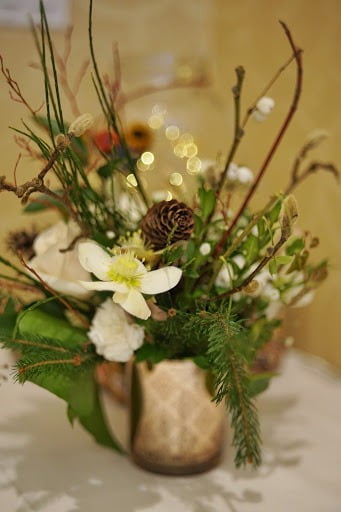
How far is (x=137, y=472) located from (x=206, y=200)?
0.43 metres

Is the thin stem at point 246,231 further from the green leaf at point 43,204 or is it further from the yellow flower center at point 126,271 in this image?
the green leaf at point 43,204

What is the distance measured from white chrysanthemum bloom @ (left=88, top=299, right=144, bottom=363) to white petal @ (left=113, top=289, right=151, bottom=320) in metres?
0.09

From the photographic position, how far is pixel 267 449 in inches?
38.9

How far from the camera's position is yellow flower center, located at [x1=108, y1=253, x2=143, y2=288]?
0.70 metres

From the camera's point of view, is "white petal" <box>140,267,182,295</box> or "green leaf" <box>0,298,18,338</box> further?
"green leaf" <box>0,298,18,338</box>

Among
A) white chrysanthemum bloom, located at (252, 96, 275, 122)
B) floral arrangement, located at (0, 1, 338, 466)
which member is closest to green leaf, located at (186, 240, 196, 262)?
floral arrangement, located at (0, 1, 338, 466)

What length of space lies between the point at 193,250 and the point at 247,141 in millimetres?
861

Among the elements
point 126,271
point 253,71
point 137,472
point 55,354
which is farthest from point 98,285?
point 253,71

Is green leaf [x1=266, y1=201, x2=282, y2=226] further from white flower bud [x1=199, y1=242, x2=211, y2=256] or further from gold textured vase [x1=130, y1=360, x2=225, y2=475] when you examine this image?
gold textured vase [x1=130, y1=360, x2=225, y2=475]

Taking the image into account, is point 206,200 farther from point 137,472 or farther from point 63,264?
point 137,472

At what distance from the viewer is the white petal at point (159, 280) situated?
693 millimetres

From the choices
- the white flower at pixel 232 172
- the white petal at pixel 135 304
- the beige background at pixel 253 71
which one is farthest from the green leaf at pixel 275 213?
the beige background at pixel 253 71

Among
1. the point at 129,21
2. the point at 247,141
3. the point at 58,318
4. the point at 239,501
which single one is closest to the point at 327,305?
the point at 247,141

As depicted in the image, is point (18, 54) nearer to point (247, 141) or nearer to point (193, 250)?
point (247, 141)
